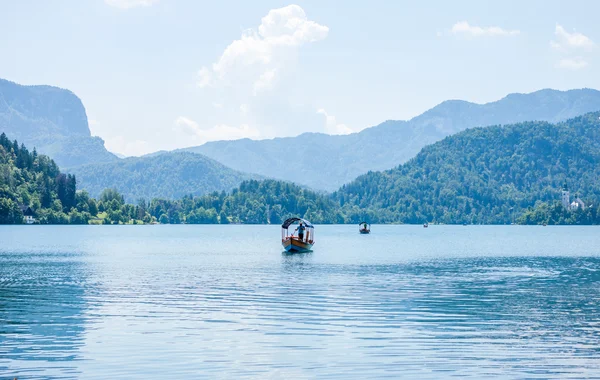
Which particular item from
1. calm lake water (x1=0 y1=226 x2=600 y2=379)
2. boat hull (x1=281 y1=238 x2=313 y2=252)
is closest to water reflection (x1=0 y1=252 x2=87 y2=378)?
calm lake water (x1=0 y1=226 x2=600 y2=379)

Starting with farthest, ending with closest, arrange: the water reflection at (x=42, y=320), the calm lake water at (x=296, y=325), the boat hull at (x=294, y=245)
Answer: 1. the boat hull at (x=294, y=245)
2. the water reflection at (x=42, y=320)
3. the calm lake water at (x=296, y=325)

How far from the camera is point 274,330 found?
44594 millimetres

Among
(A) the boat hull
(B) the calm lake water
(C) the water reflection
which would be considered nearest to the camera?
(B) the calm lake water

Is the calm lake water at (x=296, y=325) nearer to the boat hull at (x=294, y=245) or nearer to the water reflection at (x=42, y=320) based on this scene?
the water reflection at (x=42, y=320)

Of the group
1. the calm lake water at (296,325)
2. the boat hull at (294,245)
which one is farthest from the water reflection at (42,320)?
the boat hull at (294,245)

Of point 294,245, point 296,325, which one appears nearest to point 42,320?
point 296,325

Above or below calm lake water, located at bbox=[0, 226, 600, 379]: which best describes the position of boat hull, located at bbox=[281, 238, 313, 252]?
above

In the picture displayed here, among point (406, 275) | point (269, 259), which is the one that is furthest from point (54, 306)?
point (269, 259)

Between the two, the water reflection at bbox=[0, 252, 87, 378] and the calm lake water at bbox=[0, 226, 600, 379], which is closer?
the calm lake water at bbox=[0, 226, 600, 379]

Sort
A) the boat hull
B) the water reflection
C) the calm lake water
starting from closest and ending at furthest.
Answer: the calm lake water
the water reflection
the boat hull

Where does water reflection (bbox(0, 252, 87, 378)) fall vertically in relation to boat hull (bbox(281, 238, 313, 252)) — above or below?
below

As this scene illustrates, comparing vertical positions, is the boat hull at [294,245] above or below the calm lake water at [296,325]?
above

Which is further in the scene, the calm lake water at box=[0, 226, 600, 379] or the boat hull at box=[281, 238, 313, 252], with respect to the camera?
the boat hull at box=[281, 238, 313, 252]

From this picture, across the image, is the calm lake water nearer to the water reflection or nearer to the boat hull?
the water reflection
